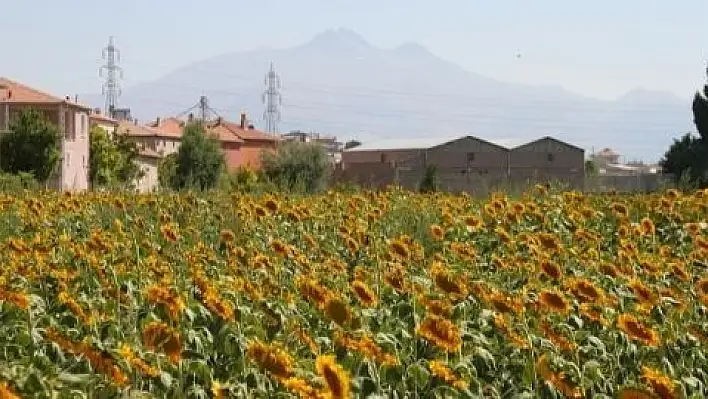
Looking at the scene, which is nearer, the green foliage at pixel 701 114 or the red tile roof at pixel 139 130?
the green foliage at pixel 701 114

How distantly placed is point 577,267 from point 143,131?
282ft

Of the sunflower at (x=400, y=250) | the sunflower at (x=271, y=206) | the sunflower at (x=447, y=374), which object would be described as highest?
the sunflower at (x=271, y=206)

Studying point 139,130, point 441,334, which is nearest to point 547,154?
point 139,130

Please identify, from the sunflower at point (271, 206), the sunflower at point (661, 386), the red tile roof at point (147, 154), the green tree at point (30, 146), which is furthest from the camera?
the red tile roof at point (147, 154)

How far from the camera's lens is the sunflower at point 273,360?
257 cm

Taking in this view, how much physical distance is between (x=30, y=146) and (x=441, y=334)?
151 ft

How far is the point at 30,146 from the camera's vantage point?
154ft

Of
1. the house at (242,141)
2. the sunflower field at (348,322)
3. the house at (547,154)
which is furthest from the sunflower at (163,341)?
the house at (242,141)

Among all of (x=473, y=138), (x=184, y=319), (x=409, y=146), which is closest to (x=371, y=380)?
(x=184, y=319)

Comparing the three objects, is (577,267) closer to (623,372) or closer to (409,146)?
(623,372)

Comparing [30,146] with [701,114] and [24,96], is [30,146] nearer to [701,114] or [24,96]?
[24,96]

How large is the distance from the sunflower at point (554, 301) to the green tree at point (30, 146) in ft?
147

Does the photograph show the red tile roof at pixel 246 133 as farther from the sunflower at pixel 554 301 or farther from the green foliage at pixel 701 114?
the sunflower at pixel 554 301

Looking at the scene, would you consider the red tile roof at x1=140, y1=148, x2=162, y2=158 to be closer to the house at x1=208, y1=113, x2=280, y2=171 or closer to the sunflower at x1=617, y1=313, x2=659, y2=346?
the house at x1=208, y1=113, x2=280, y2=171
